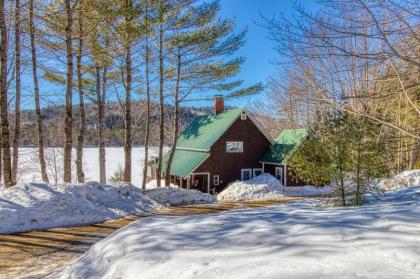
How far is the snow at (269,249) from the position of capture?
288cm

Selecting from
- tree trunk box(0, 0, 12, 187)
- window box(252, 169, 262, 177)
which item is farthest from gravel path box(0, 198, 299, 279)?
window box(252, 169, 262, 177)

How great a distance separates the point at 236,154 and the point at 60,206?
1498 centimetres

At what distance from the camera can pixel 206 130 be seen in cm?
2348

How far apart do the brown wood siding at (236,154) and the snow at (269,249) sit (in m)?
→ 17.0

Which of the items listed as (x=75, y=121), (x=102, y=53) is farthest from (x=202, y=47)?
(x=75, y=121)

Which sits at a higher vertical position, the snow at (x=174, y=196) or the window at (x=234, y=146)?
the window at (x=234, y=146)

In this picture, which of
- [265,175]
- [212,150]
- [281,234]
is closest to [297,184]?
[265,175]

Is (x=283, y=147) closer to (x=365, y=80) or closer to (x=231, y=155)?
(x=231, y=155)

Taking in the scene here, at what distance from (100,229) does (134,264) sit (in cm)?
470

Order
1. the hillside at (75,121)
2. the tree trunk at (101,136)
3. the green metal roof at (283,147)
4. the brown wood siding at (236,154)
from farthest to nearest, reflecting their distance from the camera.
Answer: the hillside at (75,121), the brown wood siding at (236,154), the green metal roof at (283,147), the tree trunk at (101,136)

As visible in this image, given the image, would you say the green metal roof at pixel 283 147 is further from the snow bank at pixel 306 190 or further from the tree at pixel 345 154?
the tree at pixel 345 154

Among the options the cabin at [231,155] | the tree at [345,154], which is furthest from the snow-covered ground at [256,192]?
the tree at [345,154]

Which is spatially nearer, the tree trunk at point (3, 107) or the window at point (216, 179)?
the tree trunk at point (3, 107)

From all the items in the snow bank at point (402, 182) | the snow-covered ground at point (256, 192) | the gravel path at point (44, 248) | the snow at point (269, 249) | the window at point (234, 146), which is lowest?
the snow-covered ground at point (256, 192)
